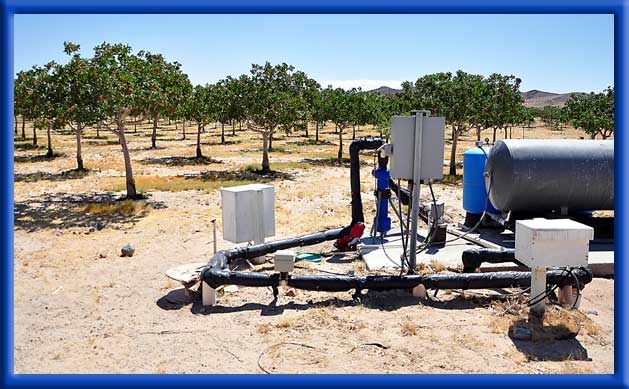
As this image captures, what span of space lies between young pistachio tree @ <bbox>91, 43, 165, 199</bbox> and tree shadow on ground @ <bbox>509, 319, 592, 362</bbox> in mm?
15722

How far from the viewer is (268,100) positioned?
97.4 feet

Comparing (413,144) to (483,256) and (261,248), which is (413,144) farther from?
(261,248)

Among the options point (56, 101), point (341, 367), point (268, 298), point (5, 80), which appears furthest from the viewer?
point (56, 101)

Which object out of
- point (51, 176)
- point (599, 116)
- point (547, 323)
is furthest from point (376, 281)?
point (599, 116)

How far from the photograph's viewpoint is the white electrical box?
8938 millimetres

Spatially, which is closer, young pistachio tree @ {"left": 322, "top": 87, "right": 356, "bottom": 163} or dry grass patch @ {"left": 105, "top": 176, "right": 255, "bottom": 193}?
dry grass patch @ {"left": 105, "top": 176, "right": 255, "bottom": 193}

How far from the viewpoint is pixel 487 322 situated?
795cm

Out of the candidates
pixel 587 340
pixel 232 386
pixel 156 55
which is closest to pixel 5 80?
pixel 232 386

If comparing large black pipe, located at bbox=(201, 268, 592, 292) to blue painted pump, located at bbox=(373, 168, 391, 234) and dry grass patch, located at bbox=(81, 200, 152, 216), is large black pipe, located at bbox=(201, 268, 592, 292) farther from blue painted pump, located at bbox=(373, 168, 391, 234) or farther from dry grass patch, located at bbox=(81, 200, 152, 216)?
dry grass patch, located at bbox=(81, 200, 152, 216)

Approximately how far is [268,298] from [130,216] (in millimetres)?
9827

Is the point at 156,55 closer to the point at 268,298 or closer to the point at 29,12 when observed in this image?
the point at 268,298

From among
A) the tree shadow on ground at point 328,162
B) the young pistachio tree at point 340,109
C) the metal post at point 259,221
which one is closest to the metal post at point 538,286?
the metal post at point 259,221

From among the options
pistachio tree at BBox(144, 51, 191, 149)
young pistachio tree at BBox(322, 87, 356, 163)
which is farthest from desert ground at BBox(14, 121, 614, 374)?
young pistachio tree at BBox(322, 87, 356, 163)

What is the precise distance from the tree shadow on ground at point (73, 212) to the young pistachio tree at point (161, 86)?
3.60 meters
